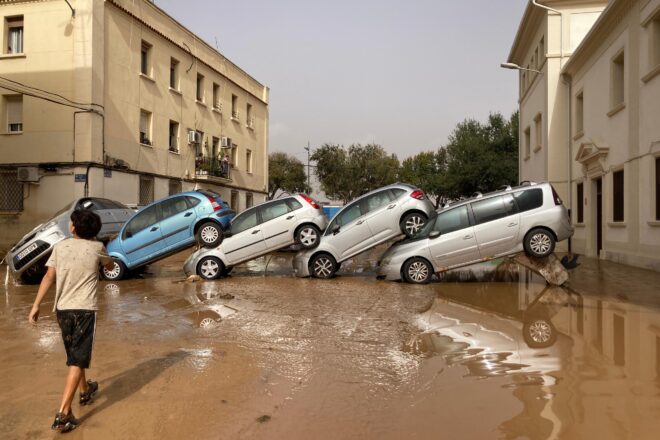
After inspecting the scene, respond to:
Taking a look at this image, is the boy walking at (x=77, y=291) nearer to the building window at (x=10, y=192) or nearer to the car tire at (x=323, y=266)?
the car tire at (x=323, y=266)

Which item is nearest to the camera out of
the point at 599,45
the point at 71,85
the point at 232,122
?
the point at 599,45

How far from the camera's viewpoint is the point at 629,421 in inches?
143

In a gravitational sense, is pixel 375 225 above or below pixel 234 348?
above

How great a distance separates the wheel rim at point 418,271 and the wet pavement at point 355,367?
1241mm

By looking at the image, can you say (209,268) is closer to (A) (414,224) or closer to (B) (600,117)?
(A) (414,224)

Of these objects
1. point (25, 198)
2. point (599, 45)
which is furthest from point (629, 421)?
point (25, 198)

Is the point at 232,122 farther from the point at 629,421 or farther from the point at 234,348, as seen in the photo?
the point at 629,421

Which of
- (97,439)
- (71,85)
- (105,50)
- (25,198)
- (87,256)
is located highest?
(105,50)

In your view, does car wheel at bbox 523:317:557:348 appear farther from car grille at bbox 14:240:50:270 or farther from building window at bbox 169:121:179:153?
building window at bbox 169:121:179:153

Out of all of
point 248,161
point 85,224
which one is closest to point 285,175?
point 248,161

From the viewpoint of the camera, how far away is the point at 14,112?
68.6 feet

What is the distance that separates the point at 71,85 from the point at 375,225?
14.7m

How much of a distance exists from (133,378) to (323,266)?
24.4ft

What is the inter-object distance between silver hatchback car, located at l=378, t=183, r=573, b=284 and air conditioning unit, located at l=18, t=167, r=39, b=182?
1586 centimetres
